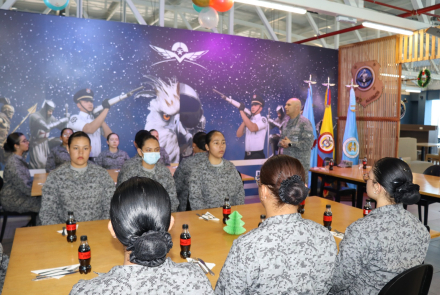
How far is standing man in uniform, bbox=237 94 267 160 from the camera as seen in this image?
7047 mm

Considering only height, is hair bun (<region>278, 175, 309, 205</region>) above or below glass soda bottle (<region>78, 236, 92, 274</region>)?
above

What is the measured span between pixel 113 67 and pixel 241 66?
2.45 meters

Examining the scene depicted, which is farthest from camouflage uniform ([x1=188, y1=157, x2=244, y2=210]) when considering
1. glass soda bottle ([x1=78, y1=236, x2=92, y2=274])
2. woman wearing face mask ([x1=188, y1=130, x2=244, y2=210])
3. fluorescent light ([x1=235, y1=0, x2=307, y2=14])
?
fluorescent light ([x1=235, y1=0, x2=307, y2=14])

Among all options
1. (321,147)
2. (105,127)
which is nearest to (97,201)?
(105,127)

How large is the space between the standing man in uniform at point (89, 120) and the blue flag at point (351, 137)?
4.68 m

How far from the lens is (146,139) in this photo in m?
3.47

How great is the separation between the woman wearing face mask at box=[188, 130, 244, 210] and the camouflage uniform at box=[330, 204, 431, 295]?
1.64 metres

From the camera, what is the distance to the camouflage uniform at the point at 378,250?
188 cm

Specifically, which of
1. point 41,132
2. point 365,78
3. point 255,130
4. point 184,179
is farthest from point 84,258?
point 365,78

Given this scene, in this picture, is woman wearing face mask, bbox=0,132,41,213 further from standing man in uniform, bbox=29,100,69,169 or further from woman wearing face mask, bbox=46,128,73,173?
standing man in uniform, bbox=29,100,69,169

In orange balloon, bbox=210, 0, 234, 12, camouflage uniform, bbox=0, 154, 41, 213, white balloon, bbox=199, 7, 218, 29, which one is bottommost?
camouflage uniform, bbox=0, 154, 41, 213

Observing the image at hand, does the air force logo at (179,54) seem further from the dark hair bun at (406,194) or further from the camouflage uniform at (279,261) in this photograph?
the camouflage uniform at (279,261)

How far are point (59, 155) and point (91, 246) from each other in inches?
139

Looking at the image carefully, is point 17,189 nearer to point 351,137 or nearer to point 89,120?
point 89,120
